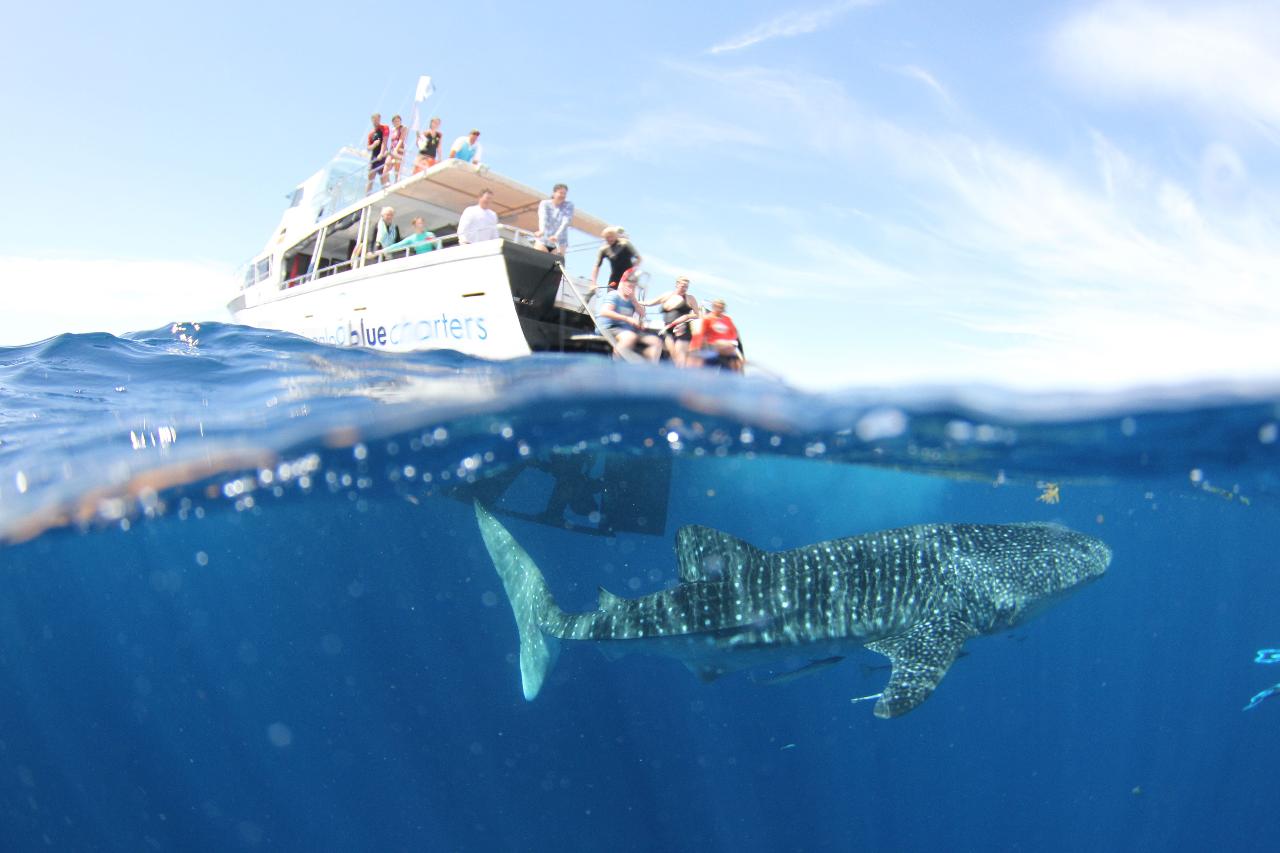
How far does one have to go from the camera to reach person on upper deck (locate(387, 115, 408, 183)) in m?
14.6

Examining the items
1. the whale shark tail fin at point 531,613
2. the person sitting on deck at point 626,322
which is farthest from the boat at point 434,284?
the whale shark tail fin at point 531,613

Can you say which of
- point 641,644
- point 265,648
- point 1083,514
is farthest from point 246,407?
point 265,648

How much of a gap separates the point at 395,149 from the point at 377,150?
30.8 inches

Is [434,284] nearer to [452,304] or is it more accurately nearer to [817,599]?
[452,304]

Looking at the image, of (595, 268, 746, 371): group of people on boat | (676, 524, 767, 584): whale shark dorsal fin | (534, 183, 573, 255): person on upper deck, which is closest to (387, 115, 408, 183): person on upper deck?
(534, 183, 573, 255): person on upper deck

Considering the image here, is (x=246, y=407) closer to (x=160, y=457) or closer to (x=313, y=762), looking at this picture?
(x=160, y=457)

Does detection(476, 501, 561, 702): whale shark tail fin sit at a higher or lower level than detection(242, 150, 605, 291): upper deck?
lower

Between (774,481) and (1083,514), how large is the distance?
23.6 ft

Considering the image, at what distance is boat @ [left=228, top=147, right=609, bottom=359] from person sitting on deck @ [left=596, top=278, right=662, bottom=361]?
75cm

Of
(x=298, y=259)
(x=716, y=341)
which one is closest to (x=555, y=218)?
(x=716, y=341)

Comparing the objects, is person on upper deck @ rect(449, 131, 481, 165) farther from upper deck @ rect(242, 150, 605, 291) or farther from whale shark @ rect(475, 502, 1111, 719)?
whale shark @ rect(475, 502, 1111, 719)

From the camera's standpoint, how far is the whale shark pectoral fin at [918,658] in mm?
5242

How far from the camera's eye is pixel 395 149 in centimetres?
1473

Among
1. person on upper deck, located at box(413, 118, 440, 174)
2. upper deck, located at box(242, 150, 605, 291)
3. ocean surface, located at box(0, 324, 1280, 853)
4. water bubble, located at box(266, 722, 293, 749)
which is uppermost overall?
person on upper deck, located at box(413, 118, 440, 174)
